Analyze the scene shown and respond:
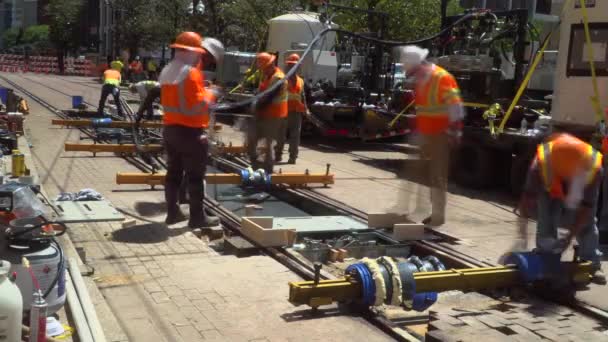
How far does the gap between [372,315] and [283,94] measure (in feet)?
21.6

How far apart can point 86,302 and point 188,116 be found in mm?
2973

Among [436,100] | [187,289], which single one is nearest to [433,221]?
[436,100]

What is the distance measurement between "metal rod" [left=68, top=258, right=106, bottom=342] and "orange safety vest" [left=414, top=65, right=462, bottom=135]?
3.93 m

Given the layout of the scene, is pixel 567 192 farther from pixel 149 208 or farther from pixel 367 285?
pixel 149 208

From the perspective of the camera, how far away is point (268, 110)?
11.4 m

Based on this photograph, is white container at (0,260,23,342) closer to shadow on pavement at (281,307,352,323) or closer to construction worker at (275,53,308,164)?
shadow on pavement at (281,307,352,323)

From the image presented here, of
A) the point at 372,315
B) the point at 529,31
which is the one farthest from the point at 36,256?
the point at 529,31

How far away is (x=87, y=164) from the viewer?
11.9 metres

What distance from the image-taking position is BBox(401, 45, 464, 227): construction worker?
7.64m

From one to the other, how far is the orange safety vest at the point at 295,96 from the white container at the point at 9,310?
9.57 metres

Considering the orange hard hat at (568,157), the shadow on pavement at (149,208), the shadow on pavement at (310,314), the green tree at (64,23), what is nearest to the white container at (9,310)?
the shadow on pavement at (310,314)

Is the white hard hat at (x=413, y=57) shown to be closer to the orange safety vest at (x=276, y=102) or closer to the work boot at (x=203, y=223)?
the work boot at (x=203, y=223)

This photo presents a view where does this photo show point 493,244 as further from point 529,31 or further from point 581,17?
point 529,31

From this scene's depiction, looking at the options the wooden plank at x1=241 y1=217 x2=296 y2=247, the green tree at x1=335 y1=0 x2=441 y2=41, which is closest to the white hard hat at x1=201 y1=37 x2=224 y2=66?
the wooden plank at x1=241 y1=217 x2=296 y2=247
